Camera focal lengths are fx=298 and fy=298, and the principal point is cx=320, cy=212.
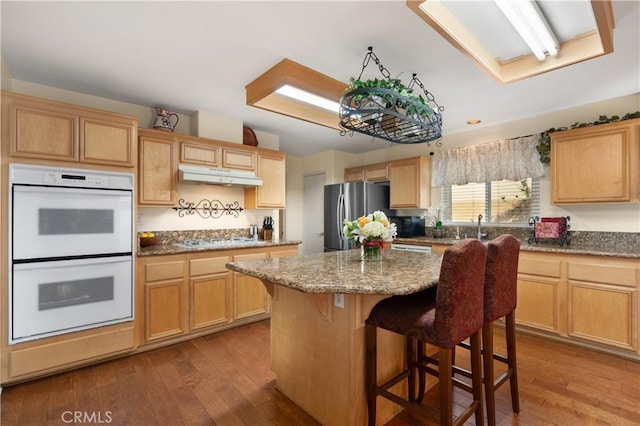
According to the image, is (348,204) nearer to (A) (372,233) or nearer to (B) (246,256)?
(B) (246,256)

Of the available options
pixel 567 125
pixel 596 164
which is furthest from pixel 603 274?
pixel 567 125

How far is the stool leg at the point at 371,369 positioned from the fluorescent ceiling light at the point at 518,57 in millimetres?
1777

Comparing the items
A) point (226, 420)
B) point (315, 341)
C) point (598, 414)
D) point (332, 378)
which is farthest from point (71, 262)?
point (598, 414)

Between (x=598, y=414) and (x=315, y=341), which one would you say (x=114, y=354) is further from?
(x=598, y=414)

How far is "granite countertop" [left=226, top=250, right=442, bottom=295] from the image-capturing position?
1.36m

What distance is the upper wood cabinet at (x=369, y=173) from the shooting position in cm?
484

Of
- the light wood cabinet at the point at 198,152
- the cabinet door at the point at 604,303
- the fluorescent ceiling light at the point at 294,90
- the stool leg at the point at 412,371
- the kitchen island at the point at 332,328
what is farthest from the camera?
the light wood cabinet at the point at 198,152

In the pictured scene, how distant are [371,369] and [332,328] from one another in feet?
0.98

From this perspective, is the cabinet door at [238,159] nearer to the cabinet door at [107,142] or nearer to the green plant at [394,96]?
the cabinet door at [107,142]

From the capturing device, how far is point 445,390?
4.51 ft

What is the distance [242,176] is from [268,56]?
63.9 inches

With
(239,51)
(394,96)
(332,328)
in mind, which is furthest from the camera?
(239,51)

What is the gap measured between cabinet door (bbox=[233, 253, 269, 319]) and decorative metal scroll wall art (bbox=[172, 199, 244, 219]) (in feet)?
2.62

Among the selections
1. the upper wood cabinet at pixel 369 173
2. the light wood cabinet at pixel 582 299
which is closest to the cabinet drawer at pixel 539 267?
the light wood cabinet at pixel 582 299
